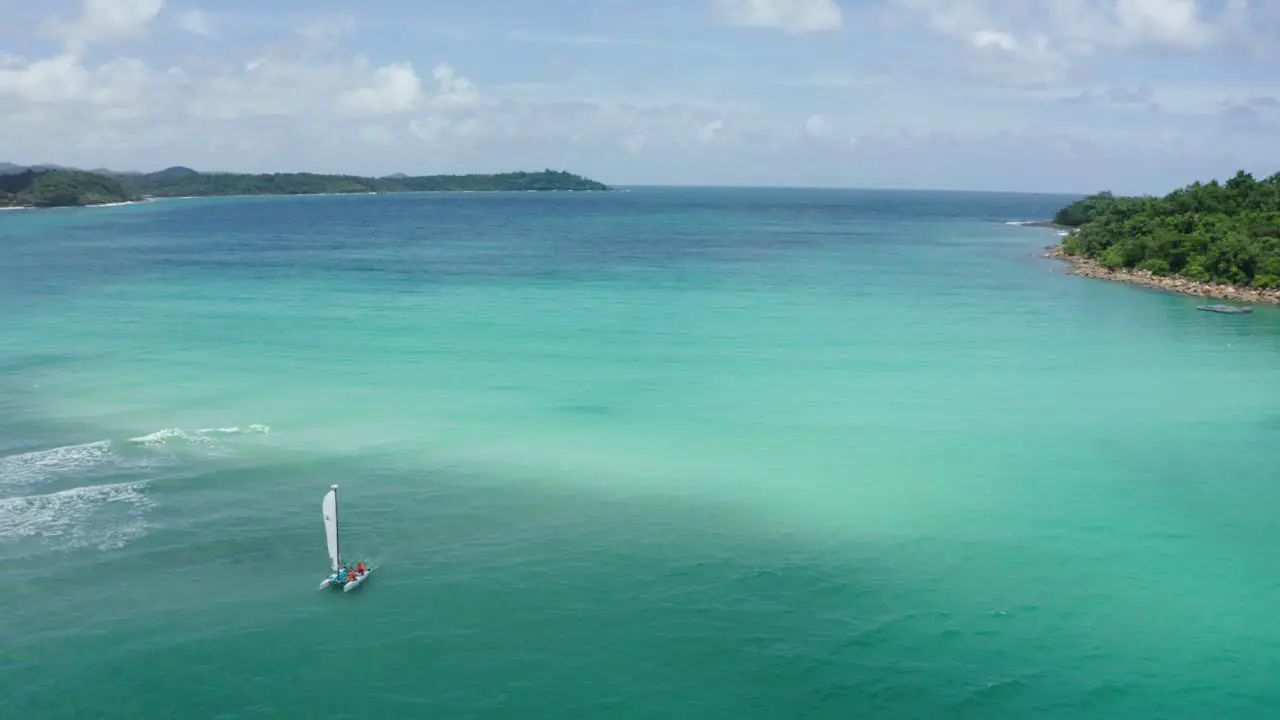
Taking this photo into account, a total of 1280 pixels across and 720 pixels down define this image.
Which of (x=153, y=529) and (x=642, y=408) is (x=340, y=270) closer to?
(x=642, y=408)

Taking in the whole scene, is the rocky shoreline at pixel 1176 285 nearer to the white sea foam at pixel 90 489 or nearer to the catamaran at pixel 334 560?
the white sea foam at pixel 90 489

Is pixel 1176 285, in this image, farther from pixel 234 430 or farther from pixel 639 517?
pixel 234 430

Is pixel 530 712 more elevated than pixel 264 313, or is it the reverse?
pixel 264 313

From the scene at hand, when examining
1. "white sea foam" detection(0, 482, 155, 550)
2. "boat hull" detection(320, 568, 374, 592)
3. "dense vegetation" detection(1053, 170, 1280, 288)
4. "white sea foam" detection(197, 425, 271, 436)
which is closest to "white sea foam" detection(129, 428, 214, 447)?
"white sea foam" detection(197, 425, 271, 436)

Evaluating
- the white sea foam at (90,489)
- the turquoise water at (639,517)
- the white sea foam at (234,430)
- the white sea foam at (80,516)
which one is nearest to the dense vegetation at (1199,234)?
the turquoise water at (639,517)

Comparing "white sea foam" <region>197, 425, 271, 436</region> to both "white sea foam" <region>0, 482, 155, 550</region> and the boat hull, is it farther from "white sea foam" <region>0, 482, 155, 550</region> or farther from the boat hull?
the boat hull

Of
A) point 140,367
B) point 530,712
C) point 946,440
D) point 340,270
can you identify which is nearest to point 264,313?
point 140,367

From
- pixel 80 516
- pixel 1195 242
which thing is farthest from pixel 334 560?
pixel 1195 242
